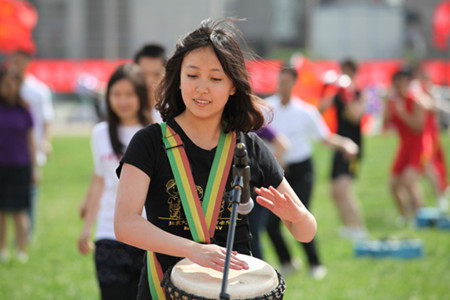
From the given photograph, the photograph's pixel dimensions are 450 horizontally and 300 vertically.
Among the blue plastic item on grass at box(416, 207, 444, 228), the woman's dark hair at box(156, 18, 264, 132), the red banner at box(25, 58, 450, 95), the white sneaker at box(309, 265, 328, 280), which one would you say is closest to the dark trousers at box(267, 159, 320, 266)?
the white sneaker at box(309, 265, 328, 280)

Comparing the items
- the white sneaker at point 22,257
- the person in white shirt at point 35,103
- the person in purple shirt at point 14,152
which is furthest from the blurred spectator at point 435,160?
the white sneaker at point 22,257

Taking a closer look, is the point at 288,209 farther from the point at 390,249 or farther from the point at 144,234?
the point at 390,249

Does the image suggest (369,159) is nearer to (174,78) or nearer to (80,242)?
(80,242)

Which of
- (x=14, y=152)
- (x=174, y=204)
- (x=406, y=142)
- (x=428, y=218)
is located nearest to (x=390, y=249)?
(x=428, y=218)

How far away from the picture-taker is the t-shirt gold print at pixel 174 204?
2473mm

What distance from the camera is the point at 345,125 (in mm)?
8445

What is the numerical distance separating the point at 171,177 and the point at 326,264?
4.72 meters

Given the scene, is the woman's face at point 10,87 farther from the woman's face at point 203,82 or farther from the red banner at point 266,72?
the red banner at point 266,72

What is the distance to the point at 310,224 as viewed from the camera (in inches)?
102

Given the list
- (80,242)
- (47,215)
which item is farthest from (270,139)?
(47,215)

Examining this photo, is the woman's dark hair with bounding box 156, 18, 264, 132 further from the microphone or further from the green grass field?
the green grass field

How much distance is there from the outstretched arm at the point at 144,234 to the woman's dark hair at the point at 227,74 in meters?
0.41

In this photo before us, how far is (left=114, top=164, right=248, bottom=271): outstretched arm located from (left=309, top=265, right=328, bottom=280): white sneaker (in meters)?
4.22

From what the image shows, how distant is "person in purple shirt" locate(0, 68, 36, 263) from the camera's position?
7012mm
